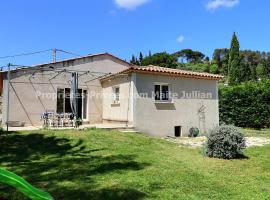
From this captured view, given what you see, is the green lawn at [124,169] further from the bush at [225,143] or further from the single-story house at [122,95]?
the single-story house at [122,95]

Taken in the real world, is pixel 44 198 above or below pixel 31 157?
above

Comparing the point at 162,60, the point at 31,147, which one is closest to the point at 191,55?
the point at 162,60

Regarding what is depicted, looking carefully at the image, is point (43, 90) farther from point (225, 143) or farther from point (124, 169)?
point (225, 143)

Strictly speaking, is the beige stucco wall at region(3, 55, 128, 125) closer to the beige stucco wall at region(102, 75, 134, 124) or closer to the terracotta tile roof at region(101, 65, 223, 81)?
the beige stucco wall at region(102, 75, 134, 124)

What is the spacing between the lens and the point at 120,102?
1812 cm

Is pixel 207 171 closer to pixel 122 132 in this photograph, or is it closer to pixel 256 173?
pixel 256 173

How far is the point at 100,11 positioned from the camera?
59.5 feet

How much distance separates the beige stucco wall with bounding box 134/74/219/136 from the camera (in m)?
16.6

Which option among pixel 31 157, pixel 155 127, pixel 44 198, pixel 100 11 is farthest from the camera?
pixel 100 11

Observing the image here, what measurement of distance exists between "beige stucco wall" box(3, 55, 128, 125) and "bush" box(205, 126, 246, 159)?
10625mm

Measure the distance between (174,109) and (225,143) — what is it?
7713mm

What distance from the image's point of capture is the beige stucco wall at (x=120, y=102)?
16812 millimetres

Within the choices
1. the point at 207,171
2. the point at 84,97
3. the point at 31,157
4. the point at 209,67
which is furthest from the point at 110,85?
the point at 209,67

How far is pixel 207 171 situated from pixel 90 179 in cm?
336
